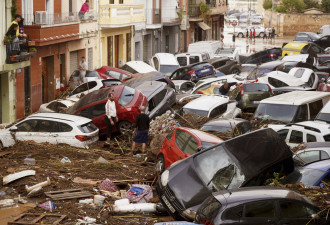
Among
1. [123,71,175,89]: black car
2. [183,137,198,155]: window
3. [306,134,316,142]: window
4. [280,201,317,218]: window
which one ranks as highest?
[123,71,175,89]: black car

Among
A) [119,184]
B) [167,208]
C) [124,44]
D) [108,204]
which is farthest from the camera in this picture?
[124,44]

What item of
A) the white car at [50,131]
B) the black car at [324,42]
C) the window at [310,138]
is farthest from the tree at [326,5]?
the white car at [50,131]

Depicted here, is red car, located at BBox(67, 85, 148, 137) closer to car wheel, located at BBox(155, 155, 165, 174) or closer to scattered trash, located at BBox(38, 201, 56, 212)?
car wheel, located at BBox(155, 155, 165, 174)

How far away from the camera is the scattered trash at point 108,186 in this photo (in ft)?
49.4

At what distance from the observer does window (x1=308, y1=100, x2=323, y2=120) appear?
74.8ft

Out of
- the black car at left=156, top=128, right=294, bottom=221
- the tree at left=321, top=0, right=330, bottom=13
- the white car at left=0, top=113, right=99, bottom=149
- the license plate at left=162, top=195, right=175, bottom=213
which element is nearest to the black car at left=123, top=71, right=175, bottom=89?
the white car at left=0, top=113, right=99, bottom=149

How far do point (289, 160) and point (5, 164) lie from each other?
6.92m

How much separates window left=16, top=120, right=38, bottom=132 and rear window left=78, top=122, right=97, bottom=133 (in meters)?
1.30

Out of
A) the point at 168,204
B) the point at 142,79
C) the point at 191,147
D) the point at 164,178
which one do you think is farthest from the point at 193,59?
the point at 168,204

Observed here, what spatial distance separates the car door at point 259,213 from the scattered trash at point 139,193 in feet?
12.2

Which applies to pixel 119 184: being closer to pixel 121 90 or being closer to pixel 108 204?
pixel 108 204

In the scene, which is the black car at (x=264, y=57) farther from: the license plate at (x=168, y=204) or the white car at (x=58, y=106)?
the license plate at (x=168, y=204)

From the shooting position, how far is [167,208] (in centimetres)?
1301

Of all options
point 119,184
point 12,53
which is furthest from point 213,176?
point 12,53
